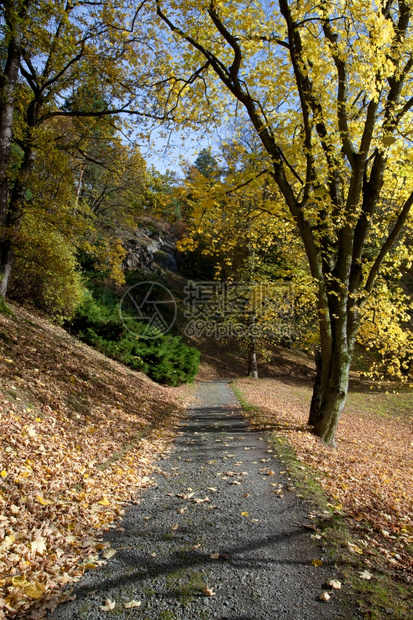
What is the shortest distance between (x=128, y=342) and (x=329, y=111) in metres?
9.97

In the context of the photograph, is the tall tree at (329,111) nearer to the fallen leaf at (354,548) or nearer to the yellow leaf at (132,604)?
the fallen leaf at (354,548)

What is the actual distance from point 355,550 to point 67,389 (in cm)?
544

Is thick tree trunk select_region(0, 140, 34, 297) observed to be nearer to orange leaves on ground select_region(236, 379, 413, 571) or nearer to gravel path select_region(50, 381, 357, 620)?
gravel path select_region(50, 381, 357, 620)

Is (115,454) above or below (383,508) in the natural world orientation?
below

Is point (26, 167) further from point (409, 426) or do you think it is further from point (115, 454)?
point (409, 426)

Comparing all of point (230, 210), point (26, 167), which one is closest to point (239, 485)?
point (230, 210)

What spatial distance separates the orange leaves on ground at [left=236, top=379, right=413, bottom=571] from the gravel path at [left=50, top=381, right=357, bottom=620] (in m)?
0.60

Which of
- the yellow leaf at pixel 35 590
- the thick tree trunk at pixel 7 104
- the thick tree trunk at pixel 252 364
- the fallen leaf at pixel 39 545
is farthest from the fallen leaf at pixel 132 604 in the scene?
the thick tree trunk at pixel 252 364

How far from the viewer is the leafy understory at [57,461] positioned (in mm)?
2799

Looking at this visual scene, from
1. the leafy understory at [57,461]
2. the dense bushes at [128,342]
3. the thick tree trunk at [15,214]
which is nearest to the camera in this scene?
the leafy understory at [57,461]

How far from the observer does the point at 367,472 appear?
592 centimetres

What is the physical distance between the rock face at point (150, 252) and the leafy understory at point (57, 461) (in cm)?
2307

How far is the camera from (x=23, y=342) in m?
7.74

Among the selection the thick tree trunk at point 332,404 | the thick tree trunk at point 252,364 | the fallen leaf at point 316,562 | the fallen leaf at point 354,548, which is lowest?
the thick tree trunk at point 252,364
